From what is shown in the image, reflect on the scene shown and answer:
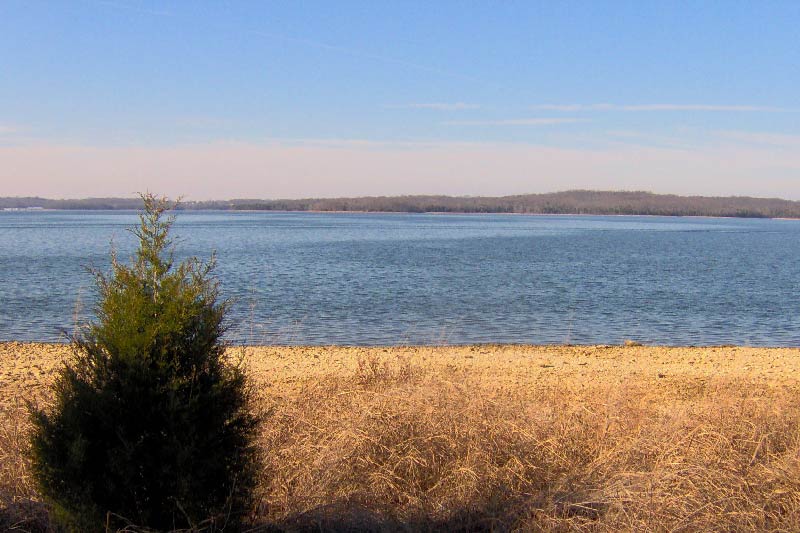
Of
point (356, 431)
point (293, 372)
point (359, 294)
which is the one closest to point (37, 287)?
point (359, 294)

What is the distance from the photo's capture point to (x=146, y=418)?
438cm

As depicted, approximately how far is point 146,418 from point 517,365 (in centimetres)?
987

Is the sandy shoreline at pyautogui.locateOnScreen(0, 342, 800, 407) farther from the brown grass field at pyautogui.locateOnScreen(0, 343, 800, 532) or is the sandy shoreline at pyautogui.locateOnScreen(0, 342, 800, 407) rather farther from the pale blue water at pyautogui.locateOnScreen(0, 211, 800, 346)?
the brown grass field at pyautogui.locateOnScreen(0, 343, 800, 532)

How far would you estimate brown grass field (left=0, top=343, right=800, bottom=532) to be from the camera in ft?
17.5

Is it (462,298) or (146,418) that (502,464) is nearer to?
(146,418)

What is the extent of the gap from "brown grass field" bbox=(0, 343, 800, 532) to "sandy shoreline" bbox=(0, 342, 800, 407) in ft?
8.43

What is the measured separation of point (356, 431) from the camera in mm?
6441

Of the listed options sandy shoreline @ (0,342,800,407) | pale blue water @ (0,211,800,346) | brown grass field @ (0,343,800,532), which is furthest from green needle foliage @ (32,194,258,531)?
sandy shoreline @ (0,342,800,407)

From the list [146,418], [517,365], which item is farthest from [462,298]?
[146,418]

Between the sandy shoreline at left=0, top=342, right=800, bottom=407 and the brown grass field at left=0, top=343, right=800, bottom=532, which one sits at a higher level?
the brown grass field at left=0, top=343, right=800, bottom=532

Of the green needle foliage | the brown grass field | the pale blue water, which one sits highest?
the green needle foliage

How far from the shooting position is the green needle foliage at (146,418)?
4.32 meters

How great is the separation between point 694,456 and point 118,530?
436cm

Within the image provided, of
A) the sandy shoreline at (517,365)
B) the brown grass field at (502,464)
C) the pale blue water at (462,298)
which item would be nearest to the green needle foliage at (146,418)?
the brown grass field at (502,464)
